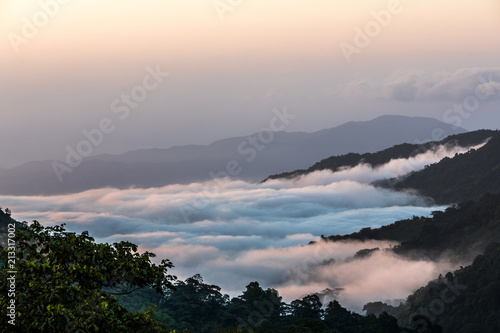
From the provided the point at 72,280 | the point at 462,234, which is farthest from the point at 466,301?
the point at 72,280

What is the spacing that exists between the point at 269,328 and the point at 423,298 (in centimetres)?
5482

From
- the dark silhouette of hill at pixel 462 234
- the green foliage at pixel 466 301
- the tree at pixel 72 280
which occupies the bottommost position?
the tree at pixel 72 280

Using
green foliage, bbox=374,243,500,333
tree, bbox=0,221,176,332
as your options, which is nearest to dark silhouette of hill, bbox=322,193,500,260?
green foliage, bbox=374,243,500,333

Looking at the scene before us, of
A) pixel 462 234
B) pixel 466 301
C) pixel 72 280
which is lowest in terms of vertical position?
pixel 72 280

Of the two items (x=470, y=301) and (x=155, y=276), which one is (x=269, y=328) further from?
(x=470, y=301)

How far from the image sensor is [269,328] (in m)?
59.9

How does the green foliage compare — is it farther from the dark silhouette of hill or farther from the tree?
the tree

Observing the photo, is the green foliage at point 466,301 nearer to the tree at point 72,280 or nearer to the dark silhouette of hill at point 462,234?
the dark silhouette of hill at point 462,234

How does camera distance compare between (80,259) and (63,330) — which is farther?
(80,259)

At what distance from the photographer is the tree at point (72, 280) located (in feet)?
63.3

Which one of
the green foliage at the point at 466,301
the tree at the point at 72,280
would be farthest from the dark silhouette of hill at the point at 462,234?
the tree at the point at 72,280

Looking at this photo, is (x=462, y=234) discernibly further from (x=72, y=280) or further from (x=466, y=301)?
(x=72, y=280)

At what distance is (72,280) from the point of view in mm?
21125

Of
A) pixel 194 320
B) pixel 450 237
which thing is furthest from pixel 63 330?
pixel 450 237
